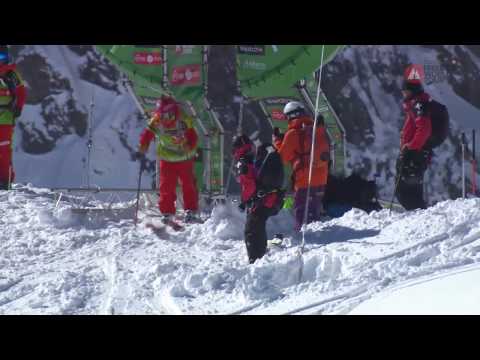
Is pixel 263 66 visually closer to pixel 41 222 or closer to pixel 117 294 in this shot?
pixel 41 222

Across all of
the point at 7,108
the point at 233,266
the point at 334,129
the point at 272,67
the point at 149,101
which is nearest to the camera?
the point at 233,266

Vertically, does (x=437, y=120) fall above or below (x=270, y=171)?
above

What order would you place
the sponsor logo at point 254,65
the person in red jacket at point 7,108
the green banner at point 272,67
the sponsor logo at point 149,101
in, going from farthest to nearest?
the sponsor logo at point 254,65, the sponsor logo at point 149,101, the green banner at point 272,67, the person in red jacket at point 7,108

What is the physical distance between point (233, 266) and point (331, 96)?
11.8 metres

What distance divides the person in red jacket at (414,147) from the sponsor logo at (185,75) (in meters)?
4.16

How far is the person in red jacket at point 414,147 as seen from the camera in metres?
8.30

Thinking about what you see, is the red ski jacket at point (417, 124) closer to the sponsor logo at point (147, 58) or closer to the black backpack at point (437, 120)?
the black backpack at point (437, 120)

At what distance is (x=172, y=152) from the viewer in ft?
31.3

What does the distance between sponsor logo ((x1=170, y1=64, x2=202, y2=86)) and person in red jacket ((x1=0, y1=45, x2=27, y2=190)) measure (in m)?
2.41

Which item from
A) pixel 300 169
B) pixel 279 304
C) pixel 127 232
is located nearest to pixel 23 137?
pixel 127 232

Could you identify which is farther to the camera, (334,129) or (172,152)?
(334,129)

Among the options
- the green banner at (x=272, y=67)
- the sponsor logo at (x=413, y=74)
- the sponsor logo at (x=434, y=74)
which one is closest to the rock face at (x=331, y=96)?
the sponsor logo at (x=434, y=74)

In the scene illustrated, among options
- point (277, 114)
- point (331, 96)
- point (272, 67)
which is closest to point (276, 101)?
point (277, 114)

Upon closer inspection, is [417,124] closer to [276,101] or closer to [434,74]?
[276,101]
